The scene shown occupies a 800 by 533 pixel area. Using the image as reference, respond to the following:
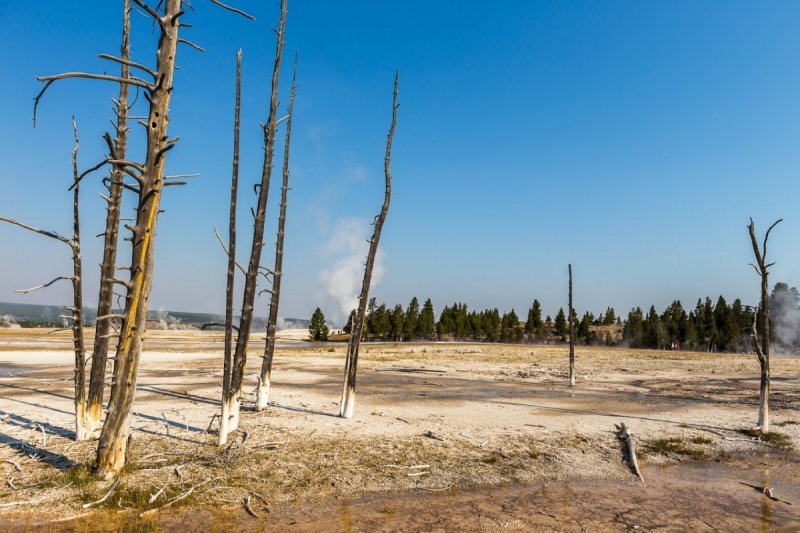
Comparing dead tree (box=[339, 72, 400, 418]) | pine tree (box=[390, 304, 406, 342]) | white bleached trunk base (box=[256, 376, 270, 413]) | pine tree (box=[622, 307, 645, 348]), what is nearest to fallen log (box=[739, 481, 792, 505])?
dead tree (box=[339, 72, 400, 418])

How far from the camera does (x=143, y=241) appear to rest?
8.45 m

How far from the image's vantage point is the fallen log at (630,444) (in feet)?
36.8

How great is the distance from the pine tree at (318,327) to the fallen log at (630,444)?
7482cm

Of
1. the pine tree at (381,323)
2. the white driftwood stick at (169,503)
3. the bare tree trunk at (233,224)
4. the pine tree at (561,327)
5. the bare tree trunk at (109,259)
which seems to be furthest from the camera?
the pine tree at (561,327)

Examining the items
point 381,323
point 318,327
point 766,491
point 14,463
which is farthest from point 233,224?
point 381,323

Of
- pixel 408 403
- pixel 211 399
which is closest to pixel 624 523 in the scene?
pixel 408 403

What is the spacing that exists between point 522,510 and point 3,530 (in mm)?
7795

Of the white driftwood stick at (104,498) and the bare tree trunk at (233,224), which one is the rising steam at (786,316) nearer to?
the bare tree trunk at (233,224)

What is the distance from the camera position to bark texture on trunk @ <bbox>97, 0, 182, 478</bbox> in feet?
27.4

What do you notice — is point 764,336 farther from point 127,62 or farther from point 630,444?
point 127,62

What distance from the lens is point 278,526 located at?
7.60 meters

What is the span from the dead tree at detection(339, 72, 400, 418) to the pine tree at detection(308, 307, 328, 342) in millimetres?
72383

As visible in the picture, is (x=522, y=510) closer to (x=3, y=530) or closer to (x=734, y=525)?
(x=734, y=525)

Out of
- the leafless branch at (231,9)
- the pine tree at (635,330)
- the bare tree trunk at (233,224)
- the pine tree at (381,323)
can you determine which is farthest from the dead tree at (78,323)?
the pine tree at (635,330)
